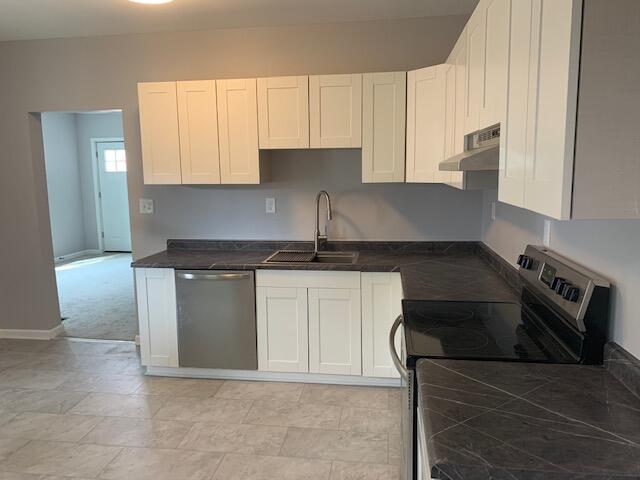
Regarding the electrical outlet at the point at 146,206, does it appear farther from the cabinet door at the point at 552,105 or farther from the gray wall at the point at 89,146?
the gray wall at the point at 89,146

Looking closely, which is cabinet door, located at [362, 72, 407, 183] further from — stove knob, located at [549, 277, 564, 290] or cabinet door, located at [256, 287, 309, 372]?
stove knob, located at [549, 277, 564, 290]

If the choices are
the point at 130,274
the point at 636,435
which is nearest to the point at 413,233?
the point at 636,435

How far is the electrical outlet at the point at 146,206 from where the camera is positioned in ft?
12.0

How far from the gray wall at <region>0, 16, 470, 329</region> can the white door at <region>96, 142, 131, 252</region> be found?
4.25 meters

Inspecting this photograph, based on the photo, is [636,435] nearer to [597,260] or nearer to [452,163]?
[597,260]

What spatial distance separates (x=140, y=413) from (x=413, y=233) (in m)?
2.19

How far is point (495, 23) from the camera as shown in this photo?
160cm

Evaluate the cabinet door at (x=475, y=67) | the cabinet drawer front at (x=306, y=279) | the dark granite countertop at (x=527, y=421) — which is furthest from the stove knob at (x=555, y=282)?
the cabinet drawer front at (x=306, y=279)

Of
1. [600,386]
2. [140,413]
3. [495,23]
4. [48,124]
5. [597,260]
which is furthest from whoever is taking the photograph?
[48,124]

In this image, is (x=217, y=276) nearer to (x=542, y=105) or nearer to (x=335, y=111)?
(x=335, y=111)

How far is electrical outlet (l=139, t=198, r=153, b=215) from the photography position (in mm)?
3660

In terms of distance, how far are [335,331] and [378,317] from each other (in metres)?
0.30

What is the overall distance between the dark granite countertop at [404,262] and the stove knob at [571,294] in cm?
65

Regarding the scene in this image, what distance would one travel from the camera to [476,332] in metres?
1.72
